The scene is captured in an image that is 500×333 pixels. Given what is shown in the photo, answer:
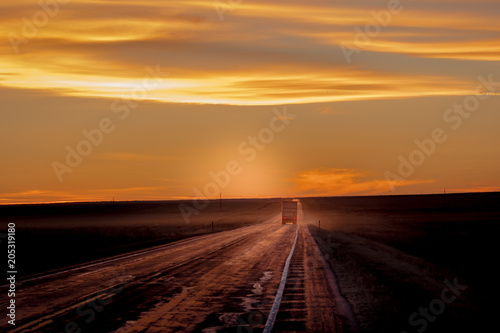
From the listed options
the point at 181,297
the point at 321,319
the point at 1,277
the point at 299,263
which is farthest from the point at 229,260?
the point at 321,319

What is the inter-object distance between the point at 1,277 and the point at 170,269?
6.12 metres

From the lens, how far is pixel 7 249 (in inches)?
1441

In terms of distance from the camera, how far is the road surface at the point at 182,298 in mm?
11898

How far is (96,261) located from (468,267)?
17.2 m

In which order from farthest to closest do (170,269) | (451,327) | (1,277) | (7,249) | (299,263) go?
(7,249) < (299,263) < (170,269) < (1,277) < (451,327)

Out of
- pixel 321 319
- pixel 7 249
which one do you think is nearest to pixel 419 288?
pixel 321 319

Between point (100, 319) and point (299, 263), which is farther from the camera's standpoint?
point (299, 263)

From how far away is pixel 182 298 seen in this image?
1553 cm

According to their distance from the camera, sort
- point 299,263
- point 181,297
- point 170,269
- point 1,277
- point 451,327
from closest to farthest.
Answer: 1. point 451,327
2. point 181,297
3. point 1,277
4. point 170,269
5. point 299,263

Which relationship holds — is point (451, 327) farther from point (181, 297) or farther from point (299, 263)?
→ point (299, 263)

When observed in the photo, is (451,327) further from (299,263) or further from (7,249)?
(7,249)

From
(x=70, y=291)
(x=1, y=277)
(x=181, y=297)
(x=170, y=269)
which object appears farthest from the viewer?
(x=170, y=269)

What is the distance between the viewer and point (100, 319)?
12.4 metres

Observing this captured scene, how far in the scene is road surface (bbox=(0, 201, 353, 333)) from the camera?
→ 1190 cm
